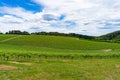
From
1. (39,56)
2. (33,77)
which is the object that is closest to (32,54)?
(39,56)

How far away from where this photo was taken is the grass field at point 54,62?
37.6 m

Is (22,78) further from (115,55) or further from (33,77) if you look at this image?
(115,55)

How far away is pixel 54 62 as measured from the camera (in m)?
64.9

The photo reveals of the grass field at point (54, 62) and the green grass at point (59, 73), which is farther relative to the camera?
the grass field at point (54, 62)

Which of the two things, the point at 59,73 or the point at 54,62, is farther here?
the point at 54,62

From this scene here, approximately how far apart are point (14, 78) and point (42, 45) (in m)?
87.8

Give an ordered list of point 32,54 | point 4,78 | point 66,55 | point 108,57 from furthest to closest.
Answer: point 108,57 < point 66,55 < point 32,54 < point 4,78

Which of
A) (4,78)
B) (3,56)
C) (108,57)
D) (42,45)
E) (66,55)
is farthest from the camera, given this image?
(42,45)

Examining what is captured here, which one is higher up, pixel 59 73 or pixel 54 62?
pixel 59 73

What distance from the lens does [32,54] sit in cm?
7788

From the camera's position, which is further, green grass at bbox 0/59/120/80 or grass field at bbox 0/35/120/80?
grass field at bbox 0/35/120/80

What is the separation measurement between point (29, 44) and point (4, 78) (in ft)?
290

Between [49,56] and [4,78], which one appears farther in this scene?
[49,56]

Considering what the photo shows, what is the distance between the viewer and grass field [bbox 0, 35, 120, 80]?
37625mm
